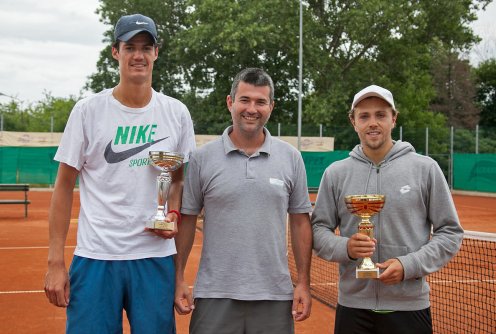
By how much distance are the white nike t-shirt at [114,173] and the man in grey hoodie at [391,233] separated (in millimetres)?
897

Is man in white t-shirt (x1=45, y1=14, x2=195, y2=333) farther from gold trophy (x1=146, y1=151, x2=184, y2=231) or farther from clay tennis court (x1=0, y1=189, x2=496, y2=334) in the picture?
clay tennis court (x1=0, y1=189, x2=496, y2=334)

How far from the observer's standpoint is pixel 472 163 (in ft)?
81.9

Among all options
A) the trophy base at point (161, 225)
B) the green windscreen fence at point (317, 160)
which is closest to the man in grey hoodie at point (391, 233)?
the trophy base at point (161, 225)

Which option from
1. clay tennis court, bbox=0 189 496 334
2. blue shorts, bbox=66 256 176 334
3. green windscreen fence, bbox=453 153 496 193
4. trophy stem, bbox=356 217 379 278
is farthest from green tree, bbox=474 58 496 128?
blue shorts, bbox=66 256 176 334

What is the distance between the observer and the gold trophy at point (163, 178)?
106 inches

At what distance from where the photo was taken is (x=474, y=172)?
1000 inches

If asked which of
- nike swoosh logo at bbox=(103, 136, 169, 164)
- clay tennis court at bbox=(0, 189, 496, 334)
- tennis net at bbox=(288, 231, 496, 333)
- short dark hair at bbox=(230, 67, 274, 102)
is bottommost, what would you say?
clay tennis court at bbox=(0, 189, 496, 334)

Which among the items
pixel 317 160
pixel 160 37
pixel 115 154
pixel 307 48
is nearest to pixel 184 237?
pixel 115 154

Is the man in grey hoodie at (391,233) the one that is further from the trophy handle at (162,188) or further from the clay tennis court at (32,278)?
the clay tennis court at (32,278)

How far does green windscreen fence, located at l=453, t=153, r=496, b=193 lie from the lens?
79.2 ft

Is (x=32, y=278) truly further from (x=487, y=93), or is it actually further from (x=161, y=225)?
(x=487, y=93)

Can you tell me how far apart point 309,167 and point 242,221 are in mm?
22094

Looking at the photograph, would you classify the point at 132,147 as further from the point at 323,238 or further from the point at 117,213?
the point at 323,238

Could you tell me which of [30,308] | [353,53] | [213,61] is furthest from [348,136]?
[30,308]
